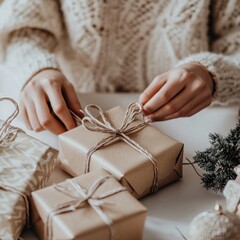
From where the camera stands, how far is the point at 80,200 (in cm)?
58

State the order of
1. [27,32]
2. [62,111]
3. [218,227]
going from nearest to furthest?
[218,227], [62,111], [27,32]

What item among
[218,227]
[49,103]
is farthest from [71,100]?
[218,227]

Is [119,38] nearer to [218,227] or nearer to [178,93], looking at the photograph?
[178,93]

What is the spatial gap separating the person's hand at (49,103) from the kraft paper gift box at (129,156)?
7 centimetres

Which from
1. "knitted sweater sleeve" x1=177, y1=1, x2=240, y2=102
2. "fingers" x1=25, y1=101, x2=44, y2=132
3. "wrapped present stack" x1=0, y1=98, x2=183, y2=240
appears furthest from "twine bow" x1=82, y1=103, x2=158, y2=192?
"knitted sweater sleeve" x1=177, y1=1, x2=240, y2=102

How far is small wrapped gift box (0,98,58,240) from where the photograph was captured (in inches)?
23.3

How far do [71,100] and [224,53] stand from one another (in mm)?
380

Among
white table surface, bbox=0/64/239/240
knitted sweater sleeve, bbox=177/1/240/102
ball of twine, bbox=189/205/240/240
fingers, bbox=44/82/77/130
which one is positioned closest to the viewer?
ball of twine, bbox=189/205/240/240

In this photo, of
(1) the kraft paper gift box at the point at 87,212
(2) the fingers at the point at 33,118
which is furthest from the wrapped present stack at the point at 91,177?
(2) the fingers at the point at 33,118

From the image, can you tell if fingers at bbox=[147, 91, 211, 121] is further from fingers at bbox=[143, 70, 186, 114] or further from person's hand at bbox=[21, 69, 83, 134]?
person's hand at bbox=[21, 69, 83, 134]

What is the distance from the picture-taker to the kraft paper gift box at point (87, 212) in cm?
55

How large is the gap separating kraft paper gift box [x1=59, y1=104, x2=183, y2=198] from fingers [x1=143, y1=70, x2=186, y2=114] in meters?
0.05

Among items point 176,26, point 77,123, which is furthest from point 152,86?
point 176,26

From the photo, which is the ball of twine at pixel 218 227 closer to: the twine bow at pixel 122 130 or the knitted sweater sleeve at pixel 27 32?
the twine bow at pixel 122 130
